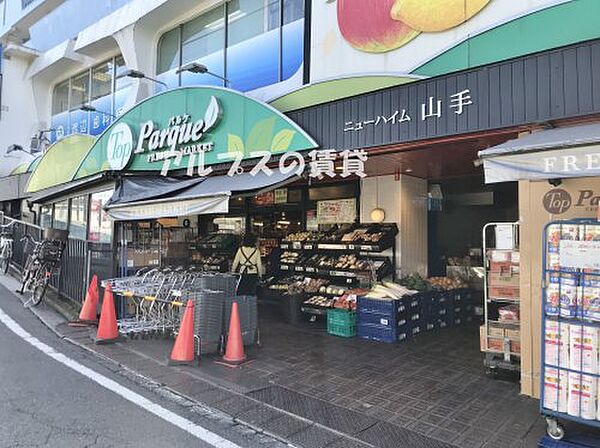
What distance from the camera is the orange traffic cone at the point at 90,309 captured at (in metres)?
8.41

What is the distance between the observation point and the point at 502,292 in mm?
6094

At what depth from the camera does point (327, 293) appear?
9.37 meters

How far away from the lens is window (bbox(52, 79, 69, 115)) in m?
19.7

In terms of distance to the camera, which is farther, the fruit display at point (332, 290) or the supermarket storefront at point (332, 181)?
the fruit display at point (332, 290)

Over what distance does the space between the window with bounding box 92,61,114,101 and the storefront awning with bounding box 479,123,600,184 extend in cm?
1520

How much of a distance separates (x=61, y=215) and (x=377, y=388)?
1374cm

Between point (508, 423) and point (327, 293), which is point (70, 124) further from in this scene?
point (508, 423)

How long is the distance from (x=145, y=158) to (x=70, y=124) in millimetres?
9953

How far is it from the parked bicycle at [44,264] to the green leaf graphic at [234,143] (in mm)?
4892

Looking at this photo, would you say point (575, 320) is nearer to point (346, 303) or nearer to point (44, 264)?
point (346, 303)

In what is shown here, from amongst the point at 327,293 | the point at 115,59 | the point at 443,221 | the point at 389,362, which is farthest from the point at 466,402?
the point at 115,59

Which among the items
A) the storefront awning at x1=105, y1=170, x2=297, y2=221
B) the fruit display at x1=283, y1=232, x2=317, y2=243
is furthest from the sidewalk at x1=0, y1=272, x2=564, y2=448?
the fruit display at x1=283, y1=232, x2=317, y2=243

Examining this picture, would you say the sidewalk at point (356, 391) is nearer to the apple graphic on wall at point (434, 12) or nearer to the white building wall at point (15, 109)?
the apple graphic on wall at point (434, 12)

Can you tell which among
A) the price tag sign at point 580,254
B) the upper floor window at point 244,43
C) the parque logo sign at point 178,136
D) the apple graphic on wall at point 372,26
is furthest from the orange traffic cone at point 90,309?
the price tag sign at point 580,254
